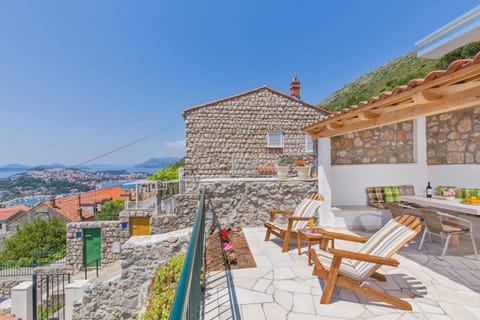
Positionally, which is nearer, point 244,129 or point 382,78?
point 244,129

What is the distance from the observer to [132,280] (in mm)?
6074

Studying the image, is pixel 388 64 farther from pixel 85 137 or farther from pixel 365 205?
pixel 85 137

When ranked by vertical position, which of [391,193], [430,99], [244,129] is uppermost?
[244,129]

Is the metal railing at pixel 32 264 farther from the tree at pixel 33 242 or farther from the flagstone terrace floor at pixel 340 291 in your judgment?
the flagstone terrace floor at pixel 340 291

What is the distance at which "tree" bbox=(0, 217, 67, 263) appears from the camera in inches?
616

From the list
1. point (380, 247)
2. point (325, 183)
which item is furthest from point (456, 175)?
point (380, 247)

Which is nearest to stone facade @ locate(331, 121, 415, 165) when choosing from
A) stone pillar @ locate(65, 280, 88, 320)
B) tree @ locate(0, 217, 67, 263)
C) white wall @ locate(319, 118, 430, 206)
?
white wall @ locate(319, 118, 430, 206)

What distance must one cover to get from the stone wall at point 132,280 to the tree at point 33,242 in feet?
40.8

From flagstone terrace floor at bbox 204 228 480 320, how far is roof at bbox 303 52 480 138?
7.38 ft

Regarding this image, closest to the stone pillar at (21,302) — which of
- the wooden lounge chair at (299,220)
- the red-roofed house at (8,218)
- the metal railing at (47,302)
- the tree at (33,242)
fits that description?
the metal railing at (47,302)

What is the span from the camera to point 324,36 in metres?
18.5

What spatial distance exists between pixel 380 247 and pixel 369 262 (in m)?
0.29

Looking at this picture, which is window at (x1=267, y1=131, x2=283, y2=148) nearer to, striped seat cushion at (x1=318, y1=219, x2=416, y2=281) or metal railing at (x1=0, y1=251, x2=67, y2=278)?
striped seat cushion at (x1=318, y1=219, x2=416, y2=281)

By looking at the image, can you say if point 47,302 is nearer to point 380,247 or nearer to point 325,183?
point 325,183
